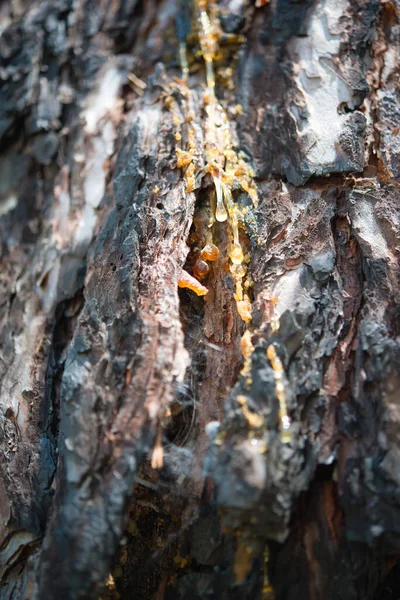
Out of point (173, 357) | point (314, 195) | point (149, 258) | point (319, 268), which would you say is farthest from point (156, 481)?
point (314, 195)

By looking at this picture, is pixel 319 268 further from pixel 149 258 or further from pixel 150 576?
pixel 150 576

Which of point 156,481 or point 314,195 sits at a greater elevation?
point 314,195

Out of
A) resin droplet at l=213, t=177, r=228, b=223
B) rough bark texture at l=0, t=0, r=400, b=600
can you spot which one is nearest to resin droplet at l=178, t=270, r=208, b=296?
rough bark texture at l=0, t=0, r=400, b=600

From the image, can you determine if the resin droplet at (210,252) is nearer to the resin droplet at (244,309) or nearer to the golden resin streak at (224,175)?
A: the golden resin streak at (224,175)

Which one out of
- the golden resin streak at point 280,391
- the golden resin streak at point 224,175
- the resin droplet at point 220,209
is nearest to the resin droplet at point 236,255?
the golden resin streak at point 224,175

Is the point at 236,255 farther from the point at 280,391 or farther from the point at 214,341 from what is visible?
the point at 280,391

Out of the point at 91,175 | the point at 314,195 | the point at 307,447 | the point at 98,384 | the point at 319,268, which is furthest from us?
the point at 91,175

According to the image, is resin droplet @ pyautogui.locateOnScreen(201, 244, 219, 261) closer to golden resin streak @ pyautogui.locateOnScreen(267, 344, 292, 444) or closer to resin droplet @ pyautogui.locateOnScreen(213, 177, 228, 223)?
resin droplet @ pyautogui.locateOnScreen(213, 177, 228, 223)
